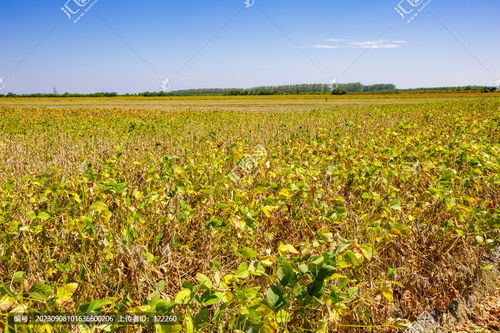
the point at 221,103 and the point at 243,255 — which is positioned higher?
the point at 221,103

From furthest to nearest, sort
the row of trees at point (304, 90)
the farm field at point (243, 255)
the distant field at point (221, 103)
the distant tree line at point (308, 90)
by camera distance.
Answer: the row of trees at point (304, 90)
the distant tree line at point (308, 90)
the distant field at point (221, 103)
the farm field at point (243, 255)

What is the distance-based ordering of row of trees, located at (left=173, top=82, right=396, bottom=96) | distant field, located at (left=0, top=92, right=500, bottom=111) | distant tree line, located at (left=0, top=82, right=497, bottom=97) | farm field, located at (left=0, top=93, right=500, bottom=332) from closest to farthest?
farm field, located at (left=0, top=93, right=500, bottom=332), distant field, located at (left=0, top=92, right=500, bottom=111), distant tree line, located at (left=0, top=82, right=497, bottom=97), row of trees, located at (left=173, top=82, right=396, bottom=96)

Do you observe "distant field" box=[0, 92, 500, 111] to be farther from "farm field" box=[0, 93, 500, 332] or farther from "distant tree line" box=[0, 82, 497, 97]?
"distant tree line" box=[0, 82, 497, 97]

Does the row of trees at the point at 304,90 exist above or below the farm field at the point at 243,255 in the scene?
above

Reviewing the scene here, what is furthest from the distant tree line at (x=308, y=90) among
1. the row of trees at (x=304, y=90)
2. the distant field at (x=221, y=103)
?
the distant field at (x=221, y=103)

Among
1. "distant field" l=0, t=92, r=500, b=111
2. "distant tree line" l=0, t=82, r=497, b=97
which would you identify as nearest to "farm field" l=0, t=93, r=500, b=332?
"distant field" l=0, t=92, r=500, b=111

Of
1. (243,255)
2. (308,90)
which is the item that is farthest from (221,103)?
(308,90)

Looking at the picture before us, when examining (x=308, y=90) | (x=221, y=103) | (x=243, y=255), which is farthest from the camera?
(x=308, y=90)

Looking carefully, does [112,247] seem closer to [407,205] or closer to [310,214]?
[310,214]

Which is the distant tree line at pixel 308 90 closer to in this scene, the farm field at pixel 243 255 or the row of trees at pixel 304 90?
the row of trees at pixel 304 90

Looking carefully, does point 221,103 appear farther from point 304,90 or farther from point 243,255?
point 304,90

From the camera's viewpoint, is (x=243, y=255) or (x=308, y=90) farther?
(x=308, y=90)

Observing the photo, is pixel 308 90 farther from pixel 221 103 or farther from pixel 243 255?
pixel 243 255

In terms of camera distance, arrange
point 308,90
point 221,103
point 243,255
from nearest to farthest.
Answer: point 243,255, point 221,103, point 308,90
